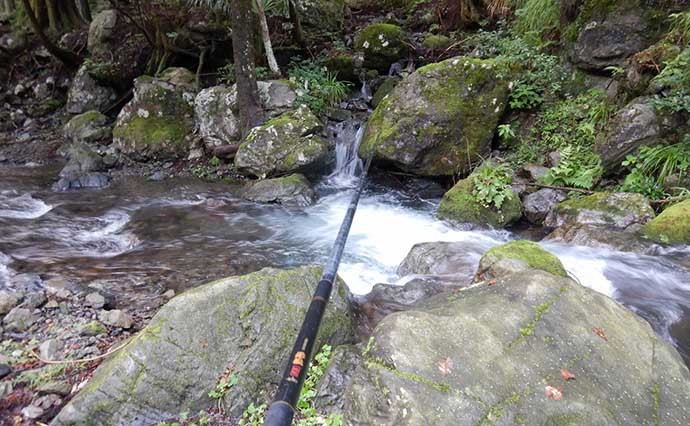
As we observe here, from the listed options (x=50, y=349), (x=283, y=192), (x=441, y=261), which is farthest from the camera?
(x=283, y=192)

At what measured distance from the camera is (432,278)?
4.31 m

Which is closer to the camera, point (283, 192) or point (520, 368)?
point (520, 368)

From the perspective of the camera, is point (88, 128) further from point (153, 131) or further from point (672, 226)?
point (672, 226)

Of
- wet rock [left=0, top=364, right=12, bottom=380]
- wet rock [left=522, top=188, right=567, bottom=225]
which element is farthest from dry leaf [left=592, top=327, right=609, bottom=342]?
wet rock [left=522, top=188, right=567, bottom=225]

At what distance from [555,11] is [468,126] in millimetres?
3213

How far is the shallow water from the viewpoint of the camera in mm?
4410

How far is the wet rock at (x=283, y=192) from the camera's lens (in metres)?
7.37

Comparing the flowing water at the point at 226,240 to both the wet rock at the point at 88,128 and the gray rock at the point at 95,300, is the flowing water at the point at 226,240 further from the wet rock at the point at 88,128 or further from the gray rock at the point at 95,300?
the wet rock at the point at 88,128

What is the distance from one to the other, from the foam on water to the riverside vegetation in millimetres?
69

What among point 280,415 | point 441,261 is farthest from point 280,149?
point 280,415

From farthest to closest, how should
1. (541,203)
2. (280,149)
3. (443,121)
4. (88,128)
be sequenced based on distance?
(88,128) → (280,149) → (443,121) → (541,203)

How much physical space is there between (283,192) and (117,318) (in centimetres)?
419

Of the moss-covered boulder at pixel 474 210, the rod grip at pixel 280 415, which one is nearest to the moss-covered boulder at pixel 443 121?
the moss-covered boulder at pixel 474 210

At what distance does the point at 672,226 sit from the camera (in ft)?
16.2
